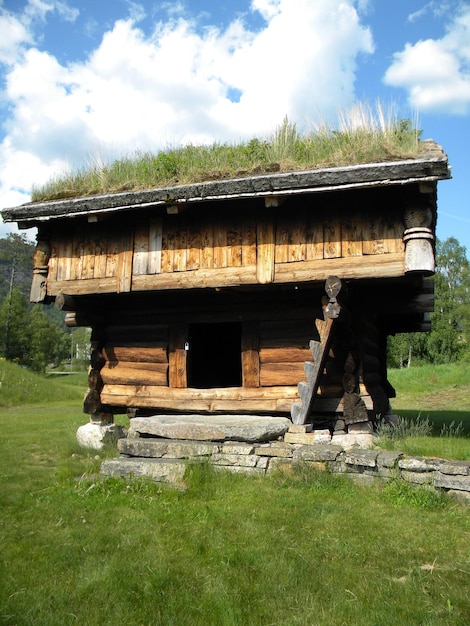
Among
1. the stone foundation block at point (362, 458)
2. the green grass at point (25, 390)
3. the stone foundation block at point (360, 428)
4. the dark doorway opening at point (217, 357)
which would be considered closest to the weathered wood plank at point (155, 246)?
the stone foundation block at point (360, 428)

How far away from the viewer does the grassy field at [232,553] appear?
3.71 meters

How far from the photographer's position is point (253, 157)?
843 cm

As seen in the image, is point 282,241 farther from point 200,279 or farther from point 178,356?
point 178,356

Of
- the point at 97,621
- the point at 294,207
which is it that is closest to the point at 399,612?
the point at 97,621

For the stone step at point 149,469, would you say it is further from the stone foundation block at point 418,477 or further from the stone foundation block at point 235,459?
the stone foundation block at point 418,477

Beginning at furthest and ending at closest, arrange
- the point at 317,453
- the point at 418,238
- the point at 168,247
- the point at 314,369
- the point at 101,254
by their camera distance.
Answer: the point at 101,254
the point at 168,247
the point at 314,369
the point at 418,238
the point at 317,453

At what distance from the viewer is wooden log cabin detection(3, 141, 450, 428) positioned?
23.2 ft

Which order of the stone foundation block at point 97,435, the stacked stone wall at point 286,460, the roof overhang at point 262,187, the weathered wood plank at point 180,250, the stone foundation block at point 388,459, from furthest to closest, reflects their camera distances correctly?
the stone foundation block at point 97,435
the weathered wood plank at point 180,250
the roof overhang at point 262,187
the stone foundation block at point 388,459
the stacked stone wall at point 286,460

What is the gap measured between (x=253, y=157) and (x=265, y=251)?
5.73ft

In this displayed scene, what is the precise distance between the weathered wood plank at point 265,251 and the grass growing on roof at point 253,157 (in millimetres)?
836

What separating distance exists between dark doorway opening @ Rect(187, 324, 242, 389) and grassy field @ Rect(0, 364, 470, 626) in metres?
6.17

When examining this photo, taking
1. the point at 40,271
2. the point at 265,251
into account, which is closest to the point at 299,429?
the point at 265,251

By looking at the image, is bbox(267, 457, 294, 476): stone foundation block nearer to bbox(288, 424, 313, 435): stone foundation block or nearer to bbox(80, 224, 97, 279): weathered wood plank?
bbox(288, 424, 313, 435): stone foundation block

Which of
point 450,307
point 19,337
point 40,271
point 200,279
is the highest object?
point 450,307
